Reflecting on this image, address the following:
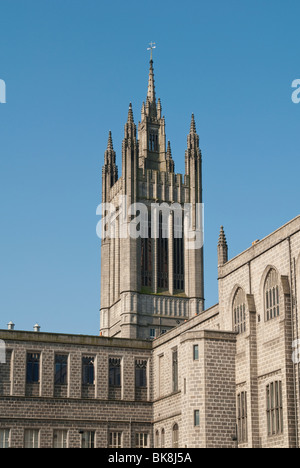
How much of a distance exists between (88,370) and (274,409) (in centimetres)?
1963

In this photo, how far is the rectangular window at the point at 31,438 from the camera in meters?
67.1

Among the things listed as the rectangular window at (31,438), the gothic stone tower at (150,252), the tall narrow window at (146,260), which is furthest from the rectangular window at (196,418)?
the tall narrow window at (146,260)

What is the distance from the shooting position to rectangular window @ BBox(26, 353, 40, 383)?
68.2m

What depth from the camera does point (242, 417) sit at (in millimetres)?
57562

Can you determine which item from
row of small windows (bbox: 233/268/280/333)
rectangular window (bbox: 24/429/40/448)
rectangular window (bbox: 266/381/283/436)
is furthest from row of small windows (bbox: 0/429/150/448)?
rectangular window (bbox: 266/381/283/436)

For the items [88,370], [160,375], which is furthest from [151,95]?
[88,370]

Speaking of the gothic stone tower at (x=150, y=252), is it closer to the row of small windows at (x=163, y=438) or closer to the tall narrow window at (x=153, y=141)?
A: the tall narrow window at (x=153, y=141)

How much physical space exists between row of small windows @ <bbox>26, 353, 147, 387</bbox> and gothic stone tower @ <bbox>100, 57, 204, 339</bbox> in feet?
85.6

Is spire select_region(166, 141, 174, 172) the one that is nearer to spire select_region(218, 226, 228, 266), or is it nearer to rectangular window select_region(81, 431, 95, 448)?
spire select_region(218, 226, 228, 266)

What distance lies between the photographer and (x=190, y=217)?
354 feet

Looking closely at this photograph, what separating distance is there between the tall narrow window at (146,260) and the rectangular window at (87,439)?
118 ft
